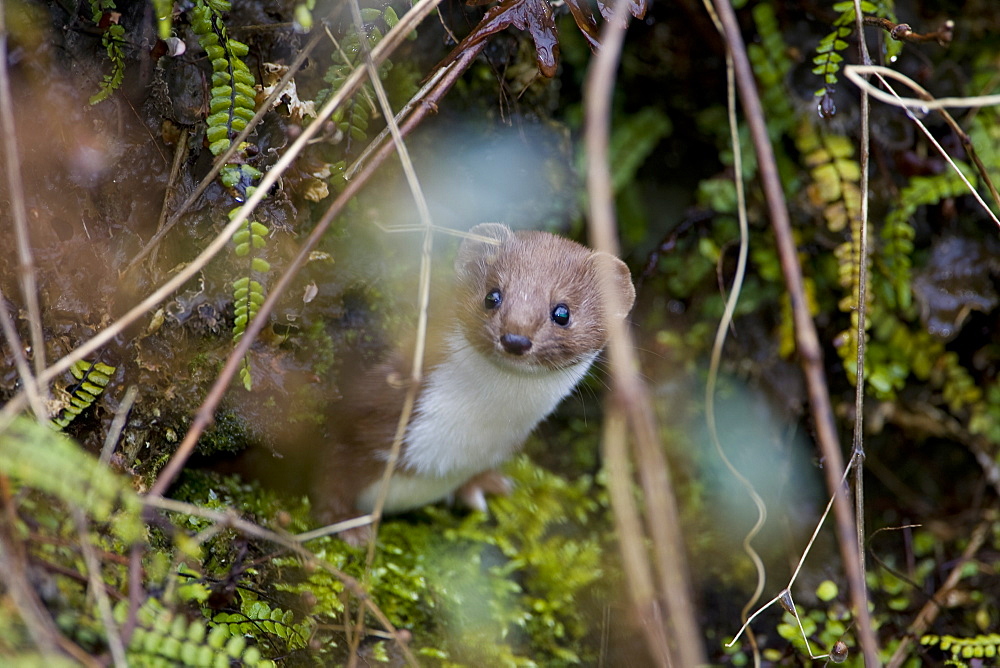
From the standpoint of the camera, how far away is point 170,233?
312 centimetres

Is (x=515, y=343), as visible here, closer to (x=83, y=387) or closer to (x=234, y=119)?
(x=234, y=119)

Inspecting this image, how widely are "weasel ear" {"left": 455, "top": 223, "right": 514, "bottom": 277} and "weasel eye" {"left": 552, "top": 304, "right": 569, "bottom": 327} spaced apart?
364 millimetres

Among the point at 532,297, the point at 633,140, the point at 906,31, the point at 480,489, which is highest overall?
the point at 906,31

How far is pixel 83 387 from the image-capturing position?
277 centimetres

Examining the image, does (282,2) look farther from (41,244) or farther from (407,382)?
(407,382)

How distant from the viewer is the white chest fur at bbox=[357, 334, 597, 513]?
3.58 metres

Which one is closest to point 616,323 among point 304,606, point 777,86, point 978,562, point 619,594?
point 304,606

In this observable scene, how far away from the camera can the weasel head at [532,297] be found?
10.7ft

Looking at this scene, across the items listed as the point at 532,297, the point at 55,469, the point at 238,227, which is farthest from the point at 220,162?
the point at 55,469

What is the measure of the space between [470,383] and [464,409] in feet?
0.39

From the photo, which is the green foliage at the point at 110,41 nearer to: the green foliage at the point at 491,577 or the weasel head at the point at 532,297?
the weasel head at the point at 532,297

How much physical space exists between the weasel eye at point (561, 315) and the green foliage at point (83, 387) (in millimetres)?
1693

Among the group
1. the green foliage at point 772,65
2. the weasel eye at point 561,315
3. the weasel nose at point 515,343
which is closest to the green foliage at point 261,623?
the weasel nose at point 515,343

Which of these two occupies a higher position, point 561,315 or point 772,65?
point 772,65
